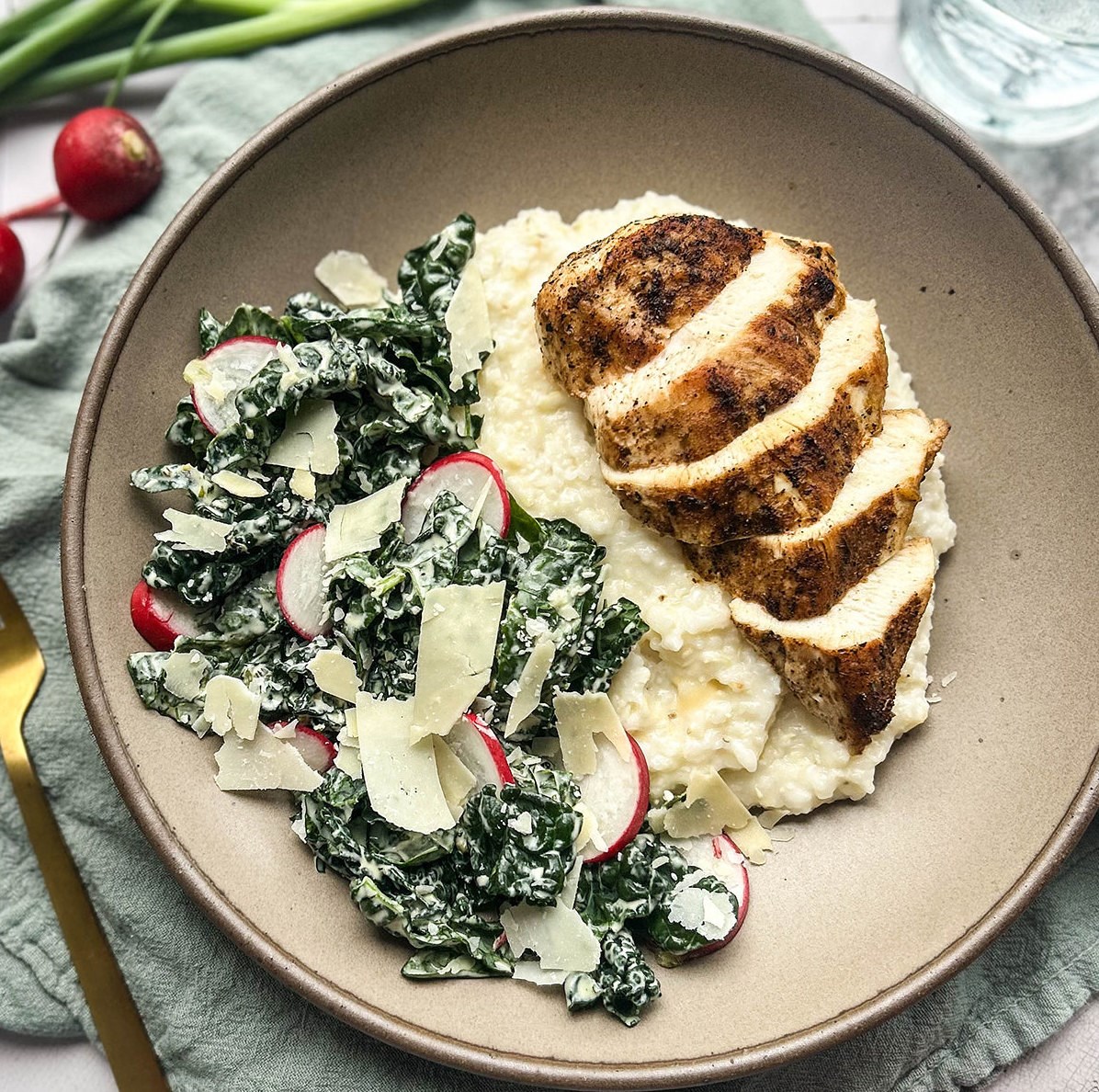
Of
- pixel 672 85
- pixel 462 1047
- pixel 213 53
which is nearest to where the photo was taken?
pixel 462 1047

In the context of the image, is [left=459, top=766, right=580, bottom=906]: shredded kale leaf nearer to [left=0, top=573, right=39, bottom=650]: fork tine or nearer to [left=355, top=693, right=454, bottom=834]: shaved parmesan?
[left=355, top=693, right=454, bottom=834]: shaved parmesan

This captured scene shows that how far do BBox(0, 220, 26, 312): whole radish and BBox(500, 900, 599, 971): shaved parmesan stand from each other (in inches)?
141

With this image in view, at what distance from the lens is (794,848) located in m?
4.09

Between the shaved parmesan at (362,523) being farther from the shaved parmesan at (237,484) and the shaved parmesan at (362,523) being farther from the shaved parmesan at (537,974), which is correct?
the shaved parmesan at (537,974)

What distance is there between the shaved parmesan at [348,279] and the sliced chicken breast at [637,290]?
875mm

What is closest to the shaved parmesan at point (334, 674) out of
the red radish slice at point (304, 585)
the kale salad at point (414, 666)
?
the kale salad at point (414, 666)

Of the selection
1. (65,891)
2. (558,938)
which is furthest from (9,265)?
(558,938)

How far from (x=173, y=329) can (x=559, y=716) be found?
211cm

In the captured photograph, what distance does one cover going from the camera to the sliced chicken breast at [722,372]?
3.77 m

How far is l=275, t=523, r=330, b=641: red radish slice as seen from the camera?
12.8 ft

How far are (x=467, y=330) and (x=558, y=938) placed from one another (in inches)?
88.2

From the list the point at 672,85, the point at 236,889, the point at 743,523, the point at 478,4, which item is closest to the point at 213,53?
the point at 478,4

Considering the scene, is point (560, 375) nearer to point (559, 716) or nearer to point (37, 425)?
point (559, 716)

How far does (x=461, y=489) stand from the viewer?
3990 millimetres
